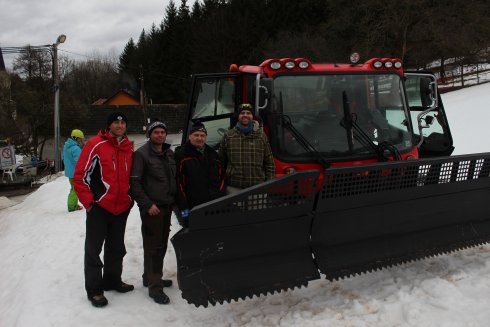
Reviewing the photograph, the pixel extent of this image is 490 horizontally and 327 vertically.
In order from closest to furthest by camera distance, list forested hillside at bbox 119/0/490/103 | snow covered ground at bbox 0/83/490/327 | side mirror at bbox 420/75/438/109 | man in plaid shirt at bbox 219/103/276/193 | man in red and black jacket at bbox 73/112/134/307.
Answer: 1. snow covered ground at bbox 0/83/490/327
2. man in red and black jacket at bbox 73/112/134/307
3. man in plaid shirt at bbox 219/103/276/193
4. side mirror at bbox 420/75/438/109
5. forested hillside at bbox 119/0/490/103

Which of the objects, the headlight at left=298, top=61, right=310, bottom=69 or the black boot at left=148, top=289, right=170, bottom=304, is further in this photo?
the headlight at left=298, top=61, right=310, bottom=69

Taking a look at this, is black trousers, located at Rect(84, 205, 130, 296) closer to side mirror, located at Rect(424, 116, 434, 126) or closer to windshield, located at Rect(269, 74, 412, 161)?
windshield, located at Rect(269, 74, 412, 161)

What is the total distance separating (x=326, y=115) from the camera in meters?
4.23

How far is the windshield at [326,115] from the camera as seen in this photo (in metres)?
4.12

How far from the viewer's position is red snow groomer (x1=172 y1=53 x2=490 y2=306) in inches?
125

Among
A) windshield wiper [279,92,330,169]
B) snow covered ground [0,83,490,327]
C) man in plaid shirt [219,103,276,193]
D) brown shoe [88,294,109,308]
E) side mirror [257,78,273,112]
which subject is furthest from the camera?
windshield wiper [279,92,330,169]

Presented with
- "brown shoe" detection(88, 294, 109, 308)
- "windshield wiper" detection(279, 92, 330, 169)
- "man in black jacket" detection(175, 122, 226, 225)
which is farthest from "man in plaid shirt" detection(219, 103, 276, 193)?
"brown shoe" detection(88, 294, 109, 308)

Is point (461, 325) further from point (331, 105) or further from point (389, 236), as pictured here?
point (331, 105)

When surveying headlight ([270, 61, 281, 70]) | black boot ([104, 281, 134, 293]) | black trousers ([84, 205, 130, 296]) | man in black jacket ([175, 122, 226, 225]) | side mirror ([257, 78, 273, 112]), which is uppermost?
headlight ([270, 61, 281, 70])

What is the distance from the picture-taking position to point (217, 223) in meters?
3.13

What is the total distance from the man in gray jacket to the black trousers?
302 mm

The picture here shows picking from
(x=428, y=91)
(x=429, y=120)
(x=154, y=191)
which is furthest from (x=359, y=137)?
(x=154, y=191)

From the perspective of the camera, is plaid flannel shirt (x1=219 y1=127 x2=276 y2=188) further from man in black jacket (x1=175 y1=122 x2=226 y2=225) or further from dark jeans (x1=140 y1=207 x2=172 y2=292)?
dark jeans (x1=140 y1=207 x2=172 y2=292)

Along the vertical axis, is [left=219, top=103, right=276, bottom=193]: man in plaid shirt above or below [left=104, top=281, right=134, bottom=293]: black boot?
above
